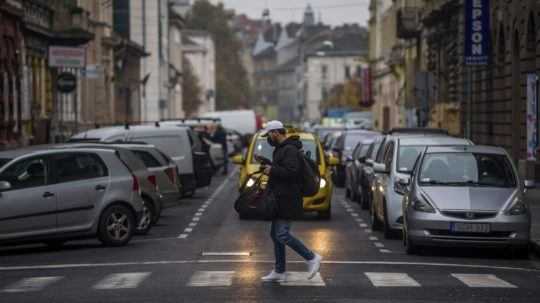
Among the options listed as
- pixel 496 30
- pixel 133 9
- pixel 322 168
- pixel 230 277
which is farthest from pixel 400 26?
pixel 230 277

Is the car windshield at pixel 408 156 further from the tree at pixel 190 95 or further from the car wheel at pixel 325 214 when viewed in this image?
the tree at pixel 190 95

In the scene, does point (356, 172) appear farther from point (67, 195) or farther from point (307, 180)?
point (307, 180)

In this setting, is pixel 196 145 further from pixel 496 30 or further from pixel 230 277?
pixel 230 277

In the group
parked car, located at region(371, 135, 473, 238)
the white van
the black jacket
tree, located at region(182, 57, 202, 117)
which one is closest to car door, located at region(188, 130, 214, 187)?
parked car, located at region(371, 135, 473, 238)

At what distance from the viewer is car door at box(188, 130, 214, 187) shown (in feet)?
114

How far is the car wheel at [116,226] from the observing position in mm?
20594

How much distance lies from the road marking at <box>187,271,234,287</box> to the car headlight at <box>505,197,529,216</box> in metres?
4.21

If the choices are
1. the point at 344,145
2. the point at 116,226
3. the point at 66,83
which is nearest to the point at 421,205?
the point at 116,226

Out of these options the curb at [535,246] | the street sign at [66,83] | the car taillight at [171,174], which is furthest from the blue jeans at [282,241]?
the street sign at [66,83]

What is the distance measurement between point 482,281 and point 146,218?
29.6ft

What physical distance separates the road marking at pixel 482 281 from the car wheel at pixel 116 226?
6085 millimetres

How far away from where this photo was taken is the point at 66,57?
135ft

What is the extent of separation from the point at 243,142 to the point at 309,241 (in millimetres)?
47959

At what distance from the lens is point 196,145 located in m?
35.5
